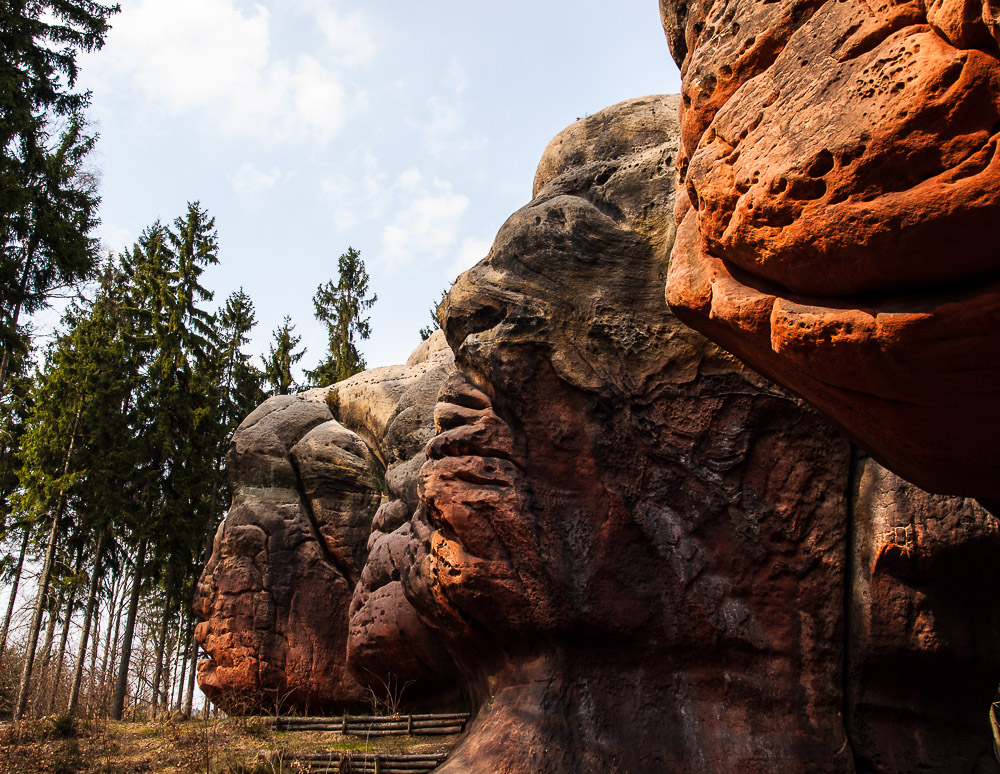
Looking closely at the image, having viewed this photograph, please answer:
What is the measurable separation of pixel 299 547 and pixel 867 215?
37.4 ft

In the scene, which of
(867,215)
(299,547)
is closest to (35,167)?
(299,547)

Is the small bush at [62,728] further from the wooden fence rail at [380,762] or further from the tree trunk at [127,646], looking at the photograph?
the tree trunk at [127,646]

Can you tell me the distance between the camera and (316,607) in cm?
1312

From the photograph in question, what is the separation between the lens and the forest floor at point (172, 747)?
27.0ft

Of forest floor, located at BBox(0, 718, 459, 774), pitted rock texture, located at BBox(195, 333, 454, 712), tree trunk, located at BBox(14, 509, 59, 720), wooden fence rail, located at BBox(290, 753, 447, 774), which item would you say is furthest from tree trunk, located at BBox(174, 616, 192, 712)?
wooden fence rail, located at BBox(290, 753, 447, 774)

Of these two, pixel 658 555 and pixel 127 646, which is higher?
pixel 127 646

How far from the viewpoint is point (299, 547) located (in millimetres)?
13539

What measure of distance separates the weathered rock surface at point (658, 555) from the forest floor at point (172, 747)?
190 centimetres

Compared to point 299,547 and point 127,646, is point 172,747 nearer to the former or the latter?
point 299,547

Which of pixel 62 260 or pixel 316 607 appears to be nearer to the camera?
pixel 62 260

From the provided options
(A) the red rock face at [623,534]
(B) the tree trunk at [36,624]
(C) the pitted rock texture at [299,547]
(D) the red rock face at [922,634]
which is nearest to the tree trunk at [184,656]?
(B) the tree trunk at [36,624]

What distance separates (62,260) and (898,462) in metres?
11.8

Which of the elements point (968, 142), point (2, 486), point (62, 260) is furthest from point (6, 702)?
point (968, 142)

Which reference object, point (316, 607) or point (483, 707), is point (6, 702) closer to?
point (316, 607)
